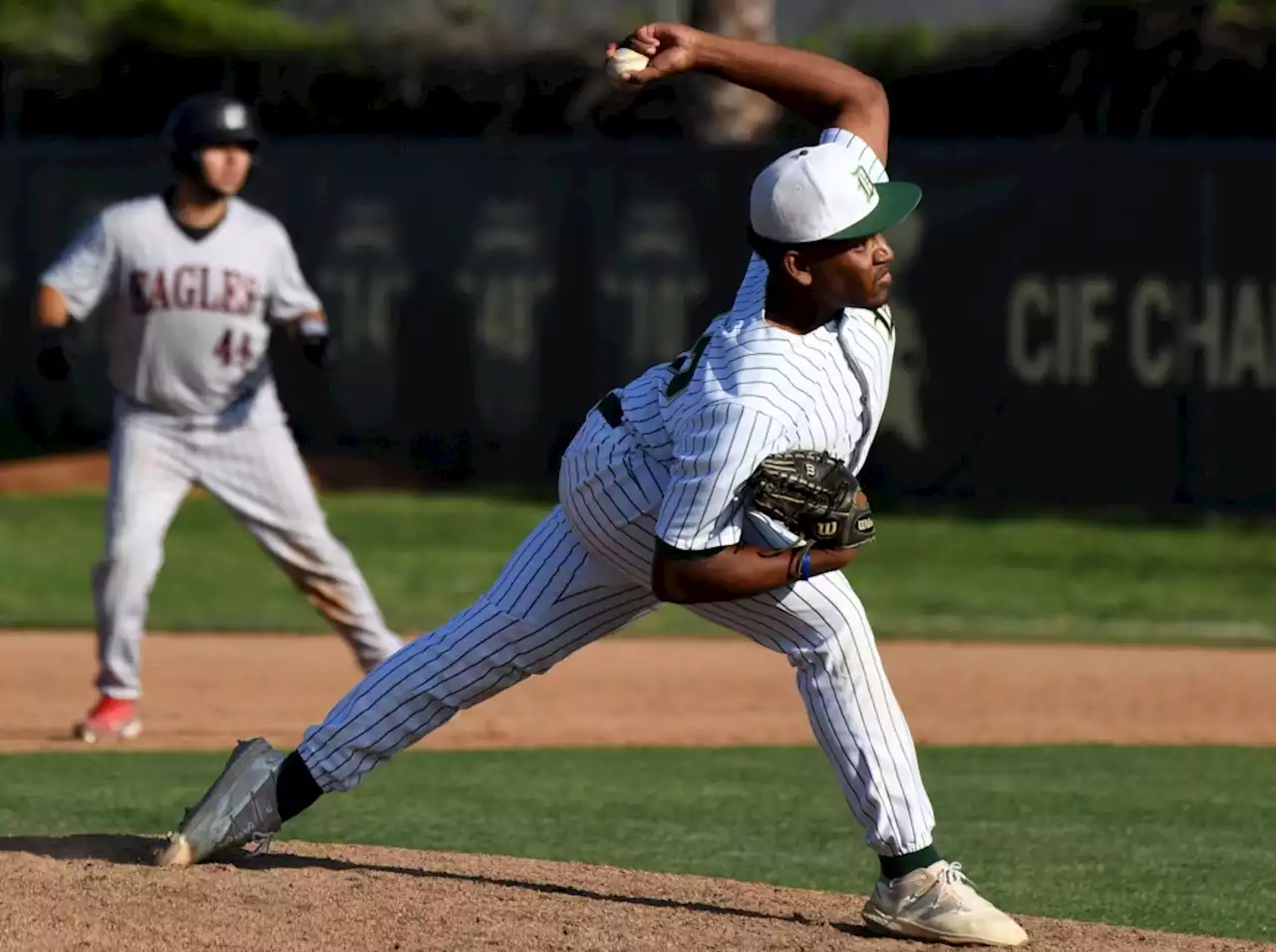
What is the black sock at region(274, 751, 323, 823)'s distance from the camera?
4.89 metres

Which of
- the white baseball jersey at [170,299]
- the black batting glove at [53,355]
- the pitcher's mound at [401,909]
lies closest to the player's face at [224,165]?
the white baseball jersey at [170,299]

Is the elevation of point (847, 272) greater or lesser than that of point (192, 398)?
greater

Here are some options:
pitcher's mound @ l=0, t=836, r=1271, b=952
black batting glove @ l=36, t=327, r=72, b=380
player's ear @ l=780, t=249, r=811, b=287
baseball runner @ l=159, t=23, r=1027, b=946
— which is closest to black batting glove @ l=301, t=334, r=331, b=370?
black batting glove @ l=36, t=327, r=72, b=380

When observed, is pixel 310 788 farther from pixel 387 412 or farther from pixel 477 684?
pixel 387 412

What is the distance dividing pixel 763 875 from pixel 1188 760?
101 inches

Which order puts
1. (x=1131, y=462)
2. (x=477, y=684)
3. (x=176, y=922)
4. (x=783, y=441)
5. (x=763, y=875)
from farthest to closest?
(x=1131, y=462) < (x=763, y=875) < (x=477, y=684) < (x=176, y=922) < (x=783, y=441)

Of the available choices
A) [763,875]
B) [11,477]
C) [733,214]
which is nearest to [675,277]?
[733,214]

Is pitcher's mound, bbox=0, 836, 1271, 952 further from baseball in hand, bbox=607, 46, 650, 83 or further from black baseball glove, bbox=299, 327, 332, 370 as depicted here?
black baseball glove, bbox=299, 327, 332, 370

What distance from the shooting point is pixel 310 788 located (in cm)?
489

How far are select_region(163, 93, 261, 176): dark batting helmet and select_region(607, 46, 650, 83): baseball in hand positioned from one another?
3.05 metres

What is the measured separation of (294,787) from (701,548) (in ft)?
3.92

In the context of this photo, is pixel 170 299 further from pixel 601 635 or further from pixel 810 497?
pixel 810 497

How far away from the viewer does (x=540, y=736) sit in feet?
26.9

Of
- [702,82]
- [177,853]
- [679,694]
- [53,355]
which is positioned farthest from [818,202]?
[702,82]
